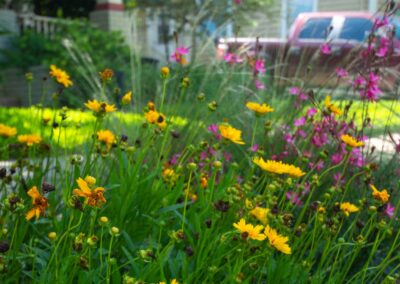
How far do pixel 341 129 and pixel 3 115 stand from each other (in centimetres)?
420

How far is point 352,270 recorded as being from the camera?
234 cm

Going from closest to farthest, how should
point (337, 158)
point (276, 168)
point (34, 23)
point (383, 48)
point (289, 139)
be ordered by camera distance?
point (276, 168) → point (337, 158) → point (289, 139) → point (383, 48) → point (34, 23)

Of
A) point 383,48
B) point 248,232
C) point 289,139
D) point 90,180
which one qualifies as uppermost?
point 383,48

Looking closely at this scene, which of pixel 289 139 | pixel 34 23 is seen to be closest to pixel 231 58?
pixel 289 139

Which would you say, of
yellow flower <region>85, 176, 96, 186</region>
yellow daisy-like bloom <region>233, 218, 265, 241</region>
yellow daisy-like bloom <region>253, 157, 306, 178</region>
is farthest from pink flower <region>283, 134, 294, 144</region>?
yellow flower <region>85, 176, 96, 186</region>

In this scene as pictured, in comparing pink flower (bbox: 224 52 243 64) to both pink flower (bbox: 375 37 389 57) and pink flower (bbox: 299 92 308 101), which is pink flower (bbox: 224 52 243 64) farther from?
pink flower (bbox: 375 37 389 57)

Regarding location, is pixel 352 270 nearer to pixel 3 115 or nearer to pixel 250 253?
pixel 250 253

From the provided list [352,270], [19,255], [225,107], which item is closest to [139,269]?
[19,255]

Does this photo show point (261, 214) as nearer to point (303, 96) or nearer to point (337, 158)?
point (337, 158)

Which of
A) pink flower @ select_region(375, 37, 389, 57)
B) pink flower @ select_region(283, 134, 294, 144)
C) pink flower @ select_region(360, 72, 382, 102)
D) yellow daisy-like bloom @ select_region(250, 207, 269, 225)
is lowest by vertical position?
pink flower @ select_region(283, 134, 294, 144)

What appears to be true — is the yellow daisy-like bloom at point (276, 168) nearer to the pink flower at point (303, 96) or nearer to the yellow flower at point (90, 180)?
the yellow flower at point (90, 180)

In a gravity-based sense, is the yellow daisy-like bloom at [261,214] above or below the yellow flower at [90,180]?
below

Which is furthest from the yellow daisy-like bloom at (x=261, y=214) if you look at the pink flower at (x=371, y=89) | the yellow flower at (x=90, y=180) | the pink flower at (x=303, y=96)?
the pink flower at (x=303, y=96)

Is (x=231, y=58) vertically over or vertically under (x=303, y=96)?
over
